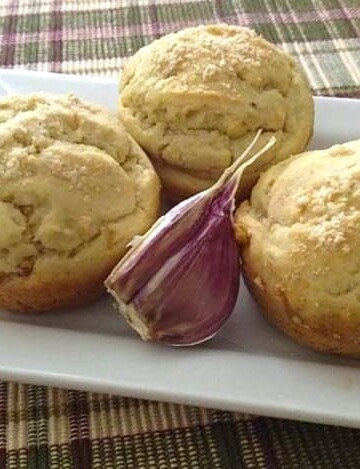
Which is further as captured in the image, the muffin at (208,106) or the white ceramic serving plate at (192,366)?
the muffin at (208,106)

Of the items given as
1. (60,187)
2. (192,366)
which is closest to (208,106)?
(60,187)

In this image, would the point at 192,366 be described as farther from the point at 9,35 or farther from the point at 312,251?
the point at 9,35

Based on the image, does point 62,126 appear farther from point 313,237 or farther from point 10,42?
point 10,42

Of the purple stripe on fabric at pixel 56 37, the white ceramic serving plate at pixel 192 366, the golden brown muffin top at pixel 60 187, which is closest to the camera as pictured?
the white ceramic serving plate at pixel 192 366

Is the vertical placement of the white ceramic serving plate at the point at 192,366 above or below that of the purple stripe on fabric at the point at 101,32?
above

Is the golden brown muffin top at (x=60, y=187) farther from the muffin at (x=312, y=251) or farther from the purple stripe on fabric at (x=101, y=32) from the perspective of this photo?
the purple stripe on fabric at (x=101, y=32)

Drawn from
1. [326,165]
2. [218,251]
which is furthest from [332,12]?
[218,251]

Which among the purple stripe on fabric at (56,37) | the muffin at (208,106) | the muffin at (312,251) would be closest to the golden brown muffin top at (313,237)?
the muffin at (312,251)
